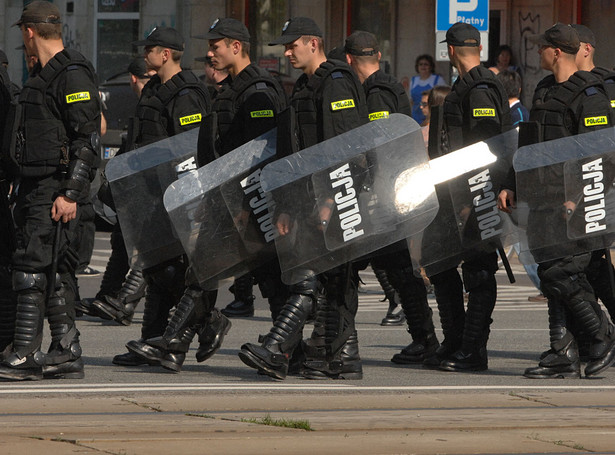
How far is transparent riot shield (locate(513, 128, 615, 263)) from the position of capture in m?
7.71

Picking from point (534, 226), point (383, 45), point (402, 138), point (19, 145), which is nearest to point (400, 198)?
point (402, 138)

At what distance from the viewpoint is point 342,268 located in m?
7.71

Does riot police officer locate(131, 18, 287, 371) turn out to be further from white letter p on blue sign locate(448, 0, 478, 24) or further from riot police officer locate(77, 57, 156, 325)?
white letter p on blue sign locate(448, 0, 478, 24)

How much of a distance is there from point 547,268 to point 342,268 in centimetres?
111

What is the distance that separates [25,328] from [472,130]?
2.68 metres

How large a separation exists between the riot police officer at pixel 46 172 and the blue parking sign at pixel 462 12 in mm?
6587

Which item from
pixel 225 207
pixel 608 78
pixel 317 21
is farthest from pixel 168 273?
pixel 317 21

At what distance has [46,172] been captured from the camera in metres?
7.50

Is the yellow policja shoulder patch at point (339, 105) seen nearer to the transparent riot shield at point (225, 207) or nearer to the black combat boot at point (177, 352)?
the transparent riot shield at point (225, 207)

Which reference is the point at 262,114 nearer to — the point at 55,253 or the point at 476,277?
the point at 55,253

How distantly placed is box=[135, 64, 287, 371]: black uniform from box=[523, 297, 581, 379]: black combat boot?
1.46m

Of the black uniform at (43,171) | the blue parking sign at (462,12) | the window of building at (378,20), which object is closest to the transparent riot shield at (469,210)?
the black uniform at (43,171)

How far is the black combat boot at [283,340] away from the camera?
24.8 feet

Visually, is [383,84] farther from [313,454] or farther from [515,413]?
[313,454]
